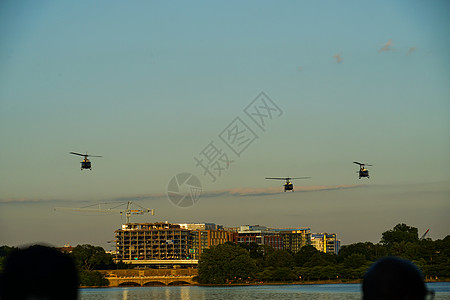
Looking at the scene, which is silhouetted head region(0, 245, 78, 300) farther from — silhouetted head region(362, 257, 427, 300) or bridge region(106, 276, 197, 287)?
bridge region(106, 276, 197, 287)

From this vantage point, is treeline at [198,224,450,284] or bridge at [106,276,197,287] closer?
treeline at [198,224,450,284]

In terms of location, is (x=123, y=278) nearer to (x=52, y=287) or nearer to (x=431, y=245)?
(x=431, y=245)

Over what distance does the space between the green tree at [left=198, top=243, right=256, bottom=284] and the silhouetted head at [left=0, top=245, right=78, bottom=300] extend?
160m

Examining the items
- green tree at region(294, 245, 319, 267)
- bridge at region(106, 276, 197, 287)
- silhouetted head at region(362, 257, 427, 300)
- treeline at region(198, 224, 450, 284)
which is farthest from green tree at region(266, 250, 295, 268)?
silhouetted head at region(362, 257, 427, 300)

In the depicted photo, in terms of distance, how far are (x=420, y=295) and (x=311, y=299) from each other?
102197 millimetres

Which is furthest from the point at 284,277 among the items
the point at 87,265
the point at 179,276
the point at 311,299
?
the point at 311,299

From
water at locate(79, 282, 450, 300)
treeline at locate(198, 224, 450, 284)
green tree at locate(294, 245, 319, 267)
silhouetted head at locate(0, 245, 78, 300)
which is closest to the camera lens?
silhouetted head at locate(0, 245, 78, 300)

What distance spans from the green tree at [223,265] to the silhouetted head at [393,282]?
15973cm

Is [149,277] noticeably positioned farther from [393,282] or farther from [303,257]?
[393,282]

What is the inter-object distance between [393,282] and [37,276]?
1.27m

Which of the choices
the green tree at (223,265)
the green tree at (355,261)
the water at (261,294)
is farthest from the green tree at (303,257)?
the water at (261,294)

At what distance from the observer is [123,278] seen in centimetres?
18238

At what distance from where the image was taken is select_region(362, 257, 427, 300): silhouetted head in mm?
2740

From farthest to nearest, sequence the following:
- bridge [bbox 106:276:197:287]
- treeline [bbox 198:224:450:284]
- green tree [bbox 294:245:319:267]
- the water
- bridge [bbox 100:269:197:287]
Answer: bridge [bbox 100:269:197:287] → bridge [bbox 106:276:197:287] → green tree [bbox 294:245:319:267] → treeline [bbox 198:224:450:284] → the water
